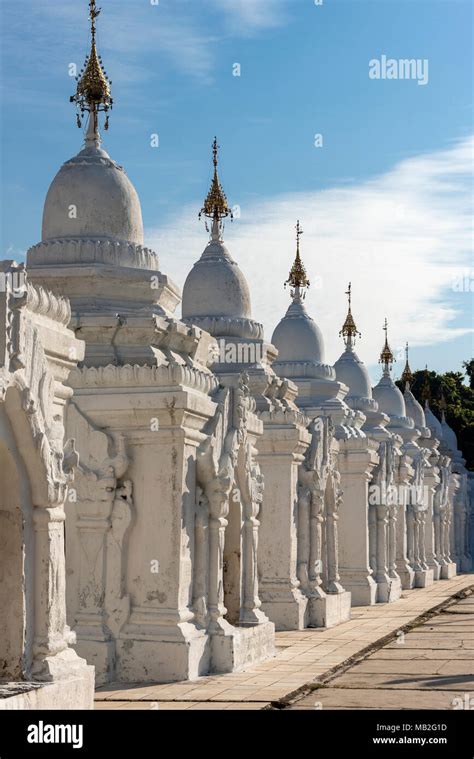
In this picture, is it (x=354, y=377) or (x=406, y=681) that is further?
(x=354, y=377)

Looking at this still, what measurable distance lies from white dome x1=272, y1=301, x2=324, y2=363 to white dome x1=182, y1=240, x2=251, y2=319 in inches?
248

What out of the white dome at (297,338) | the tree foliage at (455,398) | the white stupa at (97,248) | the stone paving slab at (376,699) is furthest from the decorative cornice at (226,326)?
the tree foliage at (455,398)

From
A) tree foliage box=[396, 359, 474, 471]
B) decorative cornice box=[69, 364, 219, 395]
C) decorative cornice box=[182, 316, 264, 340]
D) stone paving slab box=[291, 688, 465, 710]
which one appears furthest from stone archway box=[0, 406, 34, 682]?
tree foliage box=[396, 359, 474, 471]

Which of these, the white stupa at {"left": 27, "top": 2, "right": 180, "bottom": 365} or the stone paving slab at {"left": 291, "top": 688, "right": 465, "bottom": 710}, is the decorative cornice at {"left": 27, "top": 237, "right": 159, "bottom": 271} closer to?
the white stupa at {"left": 27, "top": 2, "right": 180, "bottom": 365}

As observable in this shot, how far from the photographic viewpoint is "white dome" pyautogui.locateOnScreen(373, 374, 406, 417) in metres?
41.4

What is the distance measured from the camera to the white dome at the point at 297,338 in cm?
2791

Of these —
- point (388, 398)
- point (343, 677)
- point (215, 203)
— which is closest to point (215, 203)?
A: point (215, 203)

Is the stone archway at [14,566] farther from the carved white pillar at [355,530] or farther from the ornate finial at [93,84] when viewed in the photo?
the carved white pillar at [355,530]

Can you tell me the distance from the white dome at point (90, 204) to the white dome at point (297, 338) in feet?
37.1

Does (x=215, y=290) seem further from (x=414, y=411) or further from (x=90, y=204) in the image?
(x=414, y=411)

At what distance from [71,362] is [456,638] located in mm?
12330

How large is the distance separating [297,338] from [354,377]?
6.60m

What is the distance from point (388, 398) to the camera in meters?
41.5

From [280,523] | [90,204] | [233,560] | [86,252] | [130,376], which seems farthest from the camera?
[280,523]
